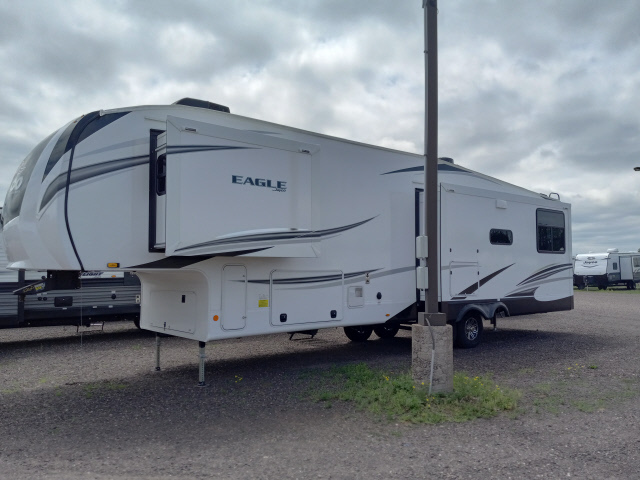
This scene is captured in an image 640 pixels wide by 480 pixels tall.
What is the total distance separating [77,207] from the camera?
19.9 feet

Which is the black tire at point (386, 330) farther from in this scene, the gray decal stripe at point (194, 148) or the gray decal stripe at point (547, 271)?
the gray decal stripe at point (194, 148)

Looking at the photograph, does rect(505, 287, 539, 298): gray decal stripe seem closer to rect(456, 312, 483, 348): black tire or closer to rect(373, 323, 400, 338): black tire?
rect(456, 312, 483, 348): black tire

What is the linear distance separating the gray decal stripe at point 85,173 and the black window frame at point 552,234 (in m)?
8.17

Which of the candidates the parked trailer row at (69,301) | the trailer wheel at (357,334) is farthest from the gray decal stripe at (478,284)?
the parked trailer row at (69,301)

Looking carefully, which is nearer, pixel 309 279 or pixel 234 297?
pixel 234 297

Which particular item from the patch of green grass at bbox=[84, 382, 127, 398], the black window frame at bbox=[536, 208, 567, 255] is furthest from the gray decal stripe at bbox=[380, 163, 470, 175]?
the patch of green grass at bbox=[84, 382, 127, 398]

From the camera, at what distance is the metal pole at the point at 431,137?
21.1 ft

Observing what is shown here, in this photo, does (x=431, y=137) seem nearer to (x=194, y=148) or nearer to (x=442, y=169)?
(x=194, y=148)

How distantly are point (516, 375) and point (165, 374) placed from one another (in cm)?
500

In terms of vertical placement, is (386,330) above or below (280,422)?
above

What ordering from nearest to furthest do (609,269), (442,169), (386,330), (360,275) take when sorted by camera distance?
1. (360,275)
2. (442,169)
3. (386,330)
4. (609,269)

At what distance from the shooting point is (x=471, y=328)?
1012 cm

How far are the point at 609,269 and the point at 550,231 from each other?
2114 cm

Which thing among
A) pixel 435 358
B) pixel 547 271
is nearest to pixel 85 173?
pixel 435 358
